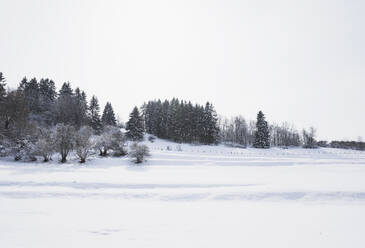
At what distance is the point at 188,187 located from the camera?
18656mm

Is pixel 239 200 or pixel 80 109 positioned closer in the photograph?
pixel 239 200

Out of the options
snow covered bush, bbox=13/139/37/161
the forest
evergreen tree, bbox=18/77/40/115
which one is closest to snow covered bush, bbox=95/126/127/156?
the forest

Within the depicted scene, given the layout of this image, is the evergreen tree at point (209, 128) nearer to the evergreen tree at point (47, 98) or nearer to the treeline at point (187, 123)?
the treeline at point (187, 123)

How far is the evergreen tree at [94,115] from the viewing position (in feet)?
239

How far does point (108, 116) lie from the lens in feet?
261

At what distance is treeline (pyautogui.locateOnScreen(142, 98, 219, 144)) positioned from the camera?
2881 inches

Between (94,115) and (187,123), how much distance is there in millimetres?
29544

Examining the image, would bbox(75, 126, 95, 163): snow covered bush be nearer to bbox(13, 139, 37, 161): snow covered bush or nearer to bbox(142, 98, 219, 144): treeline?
bbox(13, 139, 37, 161): snow covered bush

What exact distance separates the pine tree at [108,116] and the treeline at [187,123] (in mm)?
14705

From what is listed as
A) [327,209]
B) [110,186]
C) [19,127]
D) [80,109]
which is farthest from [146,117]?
[327,209]

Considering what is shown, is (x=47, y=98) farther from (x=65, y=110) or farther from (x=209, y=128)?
(x=209, y=128)

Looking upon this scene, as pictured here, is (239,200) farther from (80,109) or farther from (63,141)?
(80,109)

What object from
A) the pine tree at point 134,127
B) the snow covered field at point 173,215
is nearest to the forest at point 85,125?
the pine tree at point 134,127

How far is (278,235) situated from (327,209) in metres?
6.18
